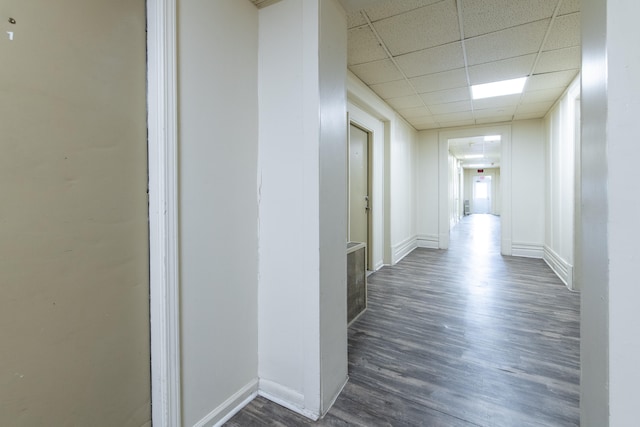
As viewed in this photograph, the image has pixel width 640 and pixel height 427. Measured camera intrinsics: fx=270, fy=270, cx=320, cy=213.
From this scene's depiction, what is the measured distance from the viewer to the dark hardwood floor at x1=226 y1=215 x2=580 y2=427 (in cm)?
156

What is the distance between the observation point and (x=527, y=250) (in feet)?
18.1

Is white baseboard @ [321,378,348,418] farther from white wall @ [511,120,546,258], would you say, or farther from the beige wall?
white wall @ [511,120,546,258]

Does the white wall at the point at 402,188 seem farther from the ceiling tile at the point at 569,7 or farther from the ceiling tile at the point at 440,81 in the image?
the ceiling tile at the point at 569,7

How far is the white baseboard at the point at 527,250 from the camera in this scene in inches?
212

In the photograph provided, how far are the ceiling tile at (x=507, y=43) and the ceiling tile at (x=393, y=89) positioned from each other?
90cm

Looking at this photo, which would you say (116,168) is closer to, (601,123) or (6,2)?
(6,2)

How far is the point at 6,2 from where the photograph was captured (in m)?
0.86

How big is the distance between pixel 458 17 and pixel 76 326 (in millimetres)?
3228

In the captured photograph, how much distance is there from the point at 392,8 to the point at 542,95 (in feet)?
11.3

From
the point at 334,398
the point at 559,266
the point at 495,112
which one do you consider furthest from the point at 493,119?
the point at 334,398

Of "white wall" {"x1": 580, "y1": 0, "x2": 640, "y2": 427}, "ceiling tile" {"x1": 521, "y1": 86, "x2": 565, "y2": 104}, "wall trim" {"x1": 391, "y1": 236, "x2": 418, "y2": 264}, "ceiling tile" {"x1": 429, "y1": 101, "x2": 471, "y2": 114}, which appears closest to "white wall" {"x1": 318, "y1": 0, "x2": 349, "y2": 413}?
"white wall" {"x1": 580, "y1": 0, "x2": 640, "y2": 427}

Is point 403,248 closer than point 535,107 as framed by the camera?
No

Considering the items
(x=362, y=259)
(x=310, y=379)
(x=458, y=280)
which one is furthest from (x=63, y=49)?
(x=458, y=280)

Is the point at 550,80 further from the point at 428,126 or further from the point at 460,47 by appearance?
the point at 428,126
